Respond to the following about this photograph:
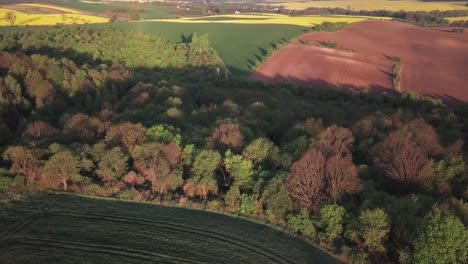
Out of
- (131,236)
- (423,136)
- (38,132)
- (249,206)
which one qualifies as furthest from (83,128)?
(423,136)

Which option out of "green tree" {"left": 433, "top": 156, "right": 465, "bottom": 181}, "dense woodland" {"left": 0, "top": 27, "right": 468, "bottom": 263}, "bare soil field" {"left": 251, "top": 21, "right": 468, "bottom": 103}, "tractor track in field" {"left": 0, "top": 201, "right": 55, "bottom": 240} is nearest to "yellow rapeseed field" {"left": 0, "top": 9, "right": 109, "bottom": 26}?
"dense woodland" {"left": 0, "top": 27, "right": 468, "bottom": 263}

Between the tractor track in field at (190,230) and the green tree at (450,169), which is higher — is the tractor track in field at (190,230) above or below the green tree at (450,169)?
below

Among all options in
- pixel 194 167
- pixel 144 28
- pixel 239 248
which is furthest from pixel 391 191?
pixel 144 28

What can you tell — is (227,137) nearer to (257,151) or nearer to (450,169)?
(257,151)

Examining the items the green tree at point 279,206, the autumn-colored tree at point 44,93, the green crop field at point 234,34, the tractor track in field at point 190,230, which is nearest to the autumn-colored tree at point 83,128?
the autumn-colored tree at point 44,93

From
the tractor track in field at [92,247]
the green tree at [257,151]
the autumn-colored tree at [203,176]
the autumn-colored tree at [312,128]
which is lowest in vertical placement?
the tractor track in field at [92,247]

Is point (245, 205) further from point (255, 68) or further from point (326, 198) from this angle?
point (255, 68)

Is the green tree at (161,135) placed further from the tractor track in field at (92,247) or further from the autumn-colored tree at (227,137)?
the tractor track in field at (92,247)
